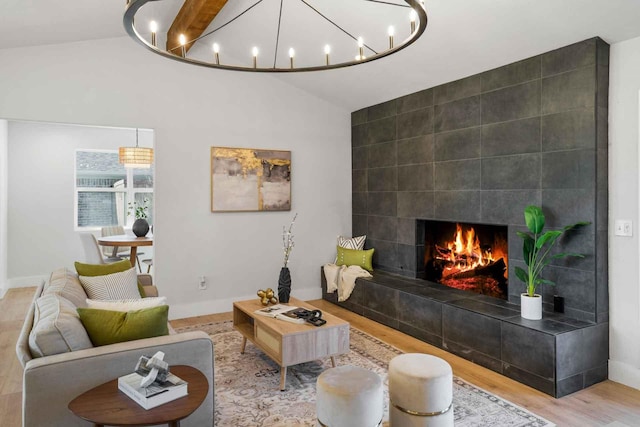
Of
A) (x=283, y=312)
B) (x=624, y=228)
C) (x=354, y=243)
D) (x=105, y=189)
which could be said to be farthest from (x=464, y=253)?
(x=105, y=189)

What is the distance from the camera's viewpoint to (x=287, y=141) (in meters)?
5.46

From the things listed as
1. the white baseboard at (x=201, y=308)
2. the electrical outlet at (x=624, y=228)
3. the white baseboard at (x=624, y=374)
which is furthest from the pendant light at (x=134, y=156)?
the white baseboard at (x=624, y=374)

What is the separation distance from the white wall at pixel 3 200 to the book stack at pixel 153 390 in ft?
17.5

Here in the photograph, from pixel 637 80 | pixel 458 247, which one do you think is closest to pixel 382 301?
pixel 458 247

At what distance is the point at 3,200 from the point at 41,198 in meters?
0.56

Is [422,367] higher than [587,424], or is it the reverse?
[422,367]

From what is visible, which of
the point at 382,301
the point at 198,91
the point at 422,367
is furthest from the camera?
the point at 198,91

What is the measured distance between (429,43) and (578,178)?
1.66 metres

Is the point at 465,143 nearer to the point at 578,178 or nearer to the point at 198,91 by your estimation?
the point at 578,178

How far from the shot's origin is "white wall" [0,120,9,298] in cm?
589

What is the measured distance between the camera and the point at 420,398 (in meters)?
1.83

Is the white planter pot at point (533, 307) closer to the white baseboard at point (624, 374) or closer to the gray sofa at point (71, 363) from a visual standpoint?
the white baseboard at point (624, 374)

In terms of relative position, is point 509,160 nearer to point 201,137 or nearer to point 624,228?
point 624,228

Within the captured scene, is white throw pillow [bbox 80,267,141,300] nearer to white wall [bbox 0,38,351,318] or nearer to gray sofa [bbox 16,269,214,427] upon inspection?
gray sofa [bbox 16,269,214,427]
